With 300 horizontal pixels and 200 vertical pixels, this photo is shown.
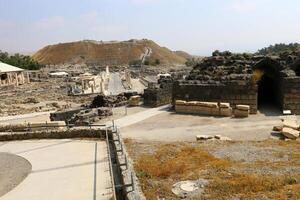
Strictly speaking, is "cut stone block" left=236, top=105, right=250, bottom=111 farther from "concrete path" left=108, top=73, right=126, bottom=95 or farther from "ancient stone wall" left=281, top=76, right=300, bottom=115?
"concrete path" left=108, top=73, right=126, bottom=95

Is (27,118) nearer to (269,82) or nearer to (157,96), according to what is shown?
(157,96)

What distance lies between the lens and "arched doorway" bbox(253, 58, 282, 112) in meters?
21.3

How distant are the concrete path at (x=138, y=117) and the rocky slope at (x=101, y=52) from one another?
92.3 m

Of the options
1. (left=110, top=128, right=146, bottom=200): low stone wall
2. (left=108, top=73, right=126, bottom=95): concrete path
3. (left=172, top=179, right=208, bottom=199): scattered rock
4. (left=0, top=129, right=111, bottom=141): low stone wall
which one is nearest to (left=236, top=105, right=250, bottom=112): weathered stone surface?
(left=0, top=129, right=111, bottom=141): low stone wall

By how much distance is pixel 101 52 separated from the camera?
125 meters

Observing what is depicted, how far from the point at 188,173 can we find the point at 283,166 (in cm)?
288

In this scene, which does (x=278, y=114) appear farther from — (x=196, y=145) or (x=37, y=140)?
(x=37, y=140)

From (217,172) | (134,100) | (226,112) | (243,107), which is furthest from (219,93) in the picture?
(217,172)

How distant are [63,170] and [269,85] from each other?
16.6 meters

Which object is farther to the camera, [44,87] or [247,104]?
[44,87]

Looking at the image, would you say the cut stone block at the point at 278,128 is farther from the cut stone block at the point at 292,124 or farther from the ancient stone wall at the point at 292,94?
the ancient stone wall at the point at 292,94

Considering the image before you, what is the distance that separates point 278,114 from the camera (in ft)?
63.5

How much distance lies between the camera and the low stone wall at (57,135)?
1492cm

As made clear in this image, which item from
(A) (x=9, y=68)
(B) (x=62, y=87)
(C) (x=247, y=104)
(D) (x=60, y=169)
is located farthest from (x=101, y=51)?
(D) (x=60, y=169)
